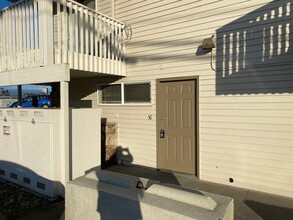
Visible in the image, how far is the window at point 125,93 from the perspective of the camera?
6.15 meters

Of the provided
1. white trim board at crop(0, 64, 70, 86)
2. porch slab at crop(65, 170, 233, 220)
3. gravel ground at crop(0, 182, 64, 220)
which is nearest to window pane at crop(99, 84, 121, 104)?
white trim board at crop(0, 64, 70, 86)

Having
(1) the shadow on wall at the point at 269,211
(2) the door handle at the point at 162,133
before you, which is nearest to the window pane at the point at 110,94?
(2) the door handle at the point at 162,133

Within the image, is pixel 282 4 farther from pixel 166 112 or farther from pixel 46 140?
pixel 46 140

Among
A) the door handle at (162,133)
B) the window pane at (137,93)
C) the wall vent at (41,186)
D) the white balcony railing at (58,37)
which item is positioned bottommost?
the wall vent at (41,186)

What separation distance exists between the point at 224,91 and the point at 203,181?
6.30 ft

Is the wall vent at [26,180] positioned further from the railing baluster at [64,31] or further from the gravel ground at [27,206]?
the railing baluster at [64,31]

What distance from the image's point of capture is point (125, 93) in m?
6.57

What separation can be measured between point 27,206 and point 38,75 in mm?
2338

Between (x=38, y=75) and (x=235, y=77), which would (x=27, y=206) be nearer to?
(x=38, y=75)

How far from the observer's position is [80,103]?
774 centimetres

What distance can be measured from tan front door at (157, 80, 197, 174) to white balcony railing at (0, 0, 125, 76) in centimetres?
149

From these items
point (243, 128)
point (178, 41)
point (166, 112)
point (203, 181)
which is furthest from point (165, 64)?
point (203, 181)

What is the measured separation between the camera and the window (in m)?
6.15

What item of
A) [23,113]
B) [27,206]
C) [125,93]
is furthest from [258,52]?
[27,206]
